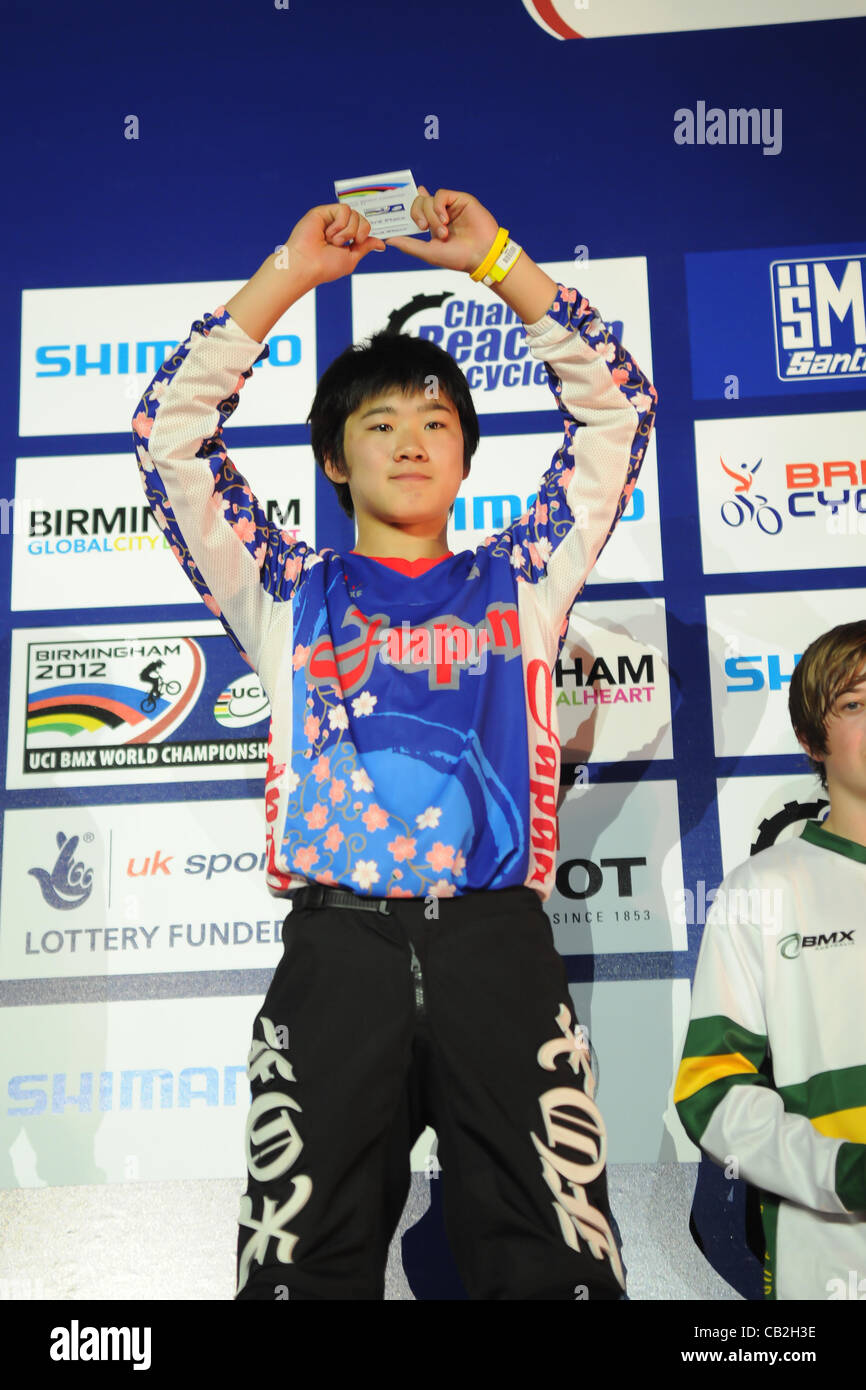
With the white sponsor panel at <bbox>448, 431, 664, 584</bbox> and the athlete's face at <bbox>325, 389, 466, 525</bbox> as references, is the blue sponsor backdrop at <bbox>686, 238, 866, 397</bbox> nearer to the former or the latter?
the white sponsor panel at <bbox>448, 431, 664, 584</bbox>

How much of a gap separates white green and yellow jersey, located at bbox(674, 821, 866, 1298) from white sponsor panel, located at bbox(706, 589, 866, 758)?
13.2 inches

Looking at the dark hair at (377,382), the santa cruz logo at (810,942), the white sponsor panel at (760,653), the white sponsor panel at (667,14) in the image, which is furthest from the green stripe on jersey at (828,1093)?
the white sponsor panel at (667,14)

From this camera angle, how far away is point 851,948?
200 cm

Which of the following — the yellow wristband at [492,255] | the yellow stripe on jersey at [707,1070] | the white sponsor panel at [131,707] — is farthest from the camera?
the white sponsor panel at [131,707]

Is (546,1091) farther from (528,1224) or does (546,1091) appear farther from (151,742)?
(151,742)

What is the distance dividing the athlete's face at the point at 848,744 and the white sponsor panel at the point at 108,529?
3.36 feet

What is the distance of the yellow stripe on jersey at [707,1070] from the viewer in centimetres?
195

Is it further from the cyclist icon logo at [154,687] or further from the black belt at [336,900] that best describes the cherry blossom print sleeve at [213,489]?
the cyclist icon logo at [154,687]

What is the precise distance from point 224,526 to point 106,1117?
111 centimetres

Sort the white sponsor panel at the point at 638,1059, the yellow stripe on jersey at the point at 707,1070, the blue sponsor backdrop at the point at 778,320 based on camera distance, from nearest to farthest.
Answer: the yellow stripe on jersey at the point at 707,1070, the white sponsor panel at the point at 638,1059, the blue sponsor backdrop at the point at 778,320

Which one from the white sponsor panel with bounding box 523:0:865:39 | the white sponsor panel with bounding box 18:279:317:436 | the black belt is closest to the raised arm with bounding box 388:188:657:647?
the black belt

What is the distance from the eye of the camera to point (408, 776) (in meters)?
1.62

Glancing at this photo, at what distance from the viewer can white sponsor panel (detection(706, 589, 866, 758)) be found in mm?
2459
